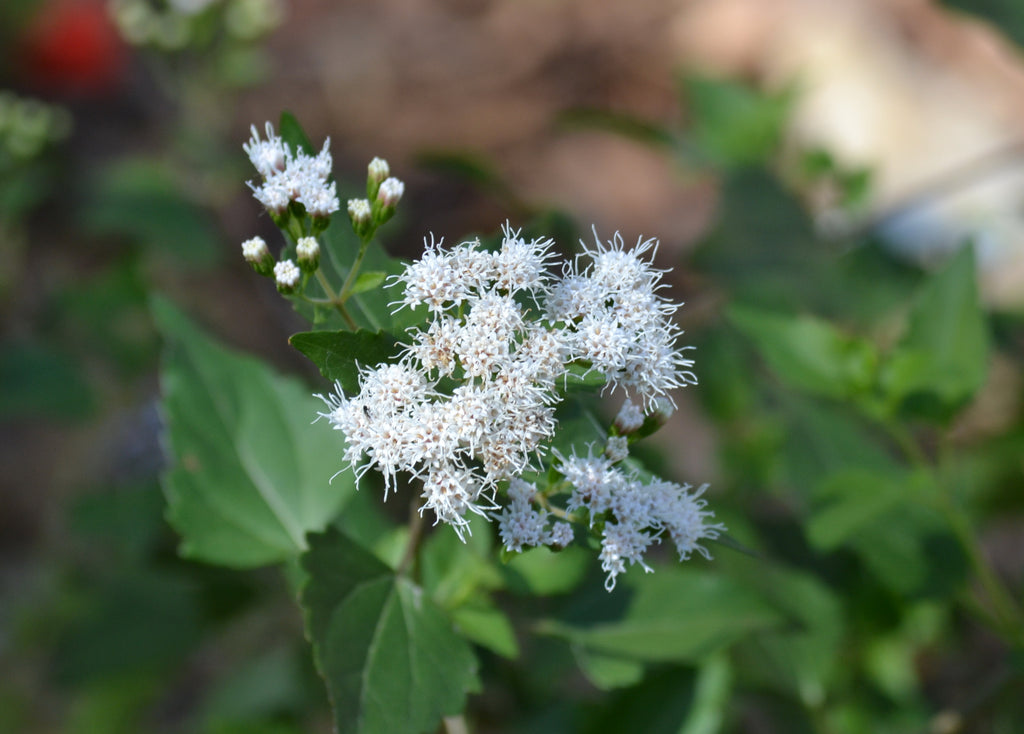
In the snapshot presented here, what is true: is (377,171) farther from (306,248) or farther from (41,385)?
(41,385)

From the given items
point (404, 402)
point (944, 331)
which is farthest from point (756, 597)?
point (404, 402)

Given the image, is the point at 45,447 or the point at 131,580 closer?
the point at 131,580

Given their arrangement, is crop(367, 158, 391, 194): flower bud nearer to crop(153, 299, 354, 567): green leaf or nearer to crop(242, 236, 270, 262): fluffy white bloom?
crop(242, 236, 270, 262): fluffy white bloom

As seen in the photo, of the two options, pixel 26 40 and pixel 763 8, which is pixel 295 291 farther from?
pixel 763 8

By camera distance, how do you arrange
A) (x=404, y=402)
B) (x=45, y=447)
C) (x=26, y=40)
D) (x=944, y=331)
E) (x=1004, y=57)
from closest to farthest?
(x=404, y=402), (x=944, y=331), (x=45, y=447), (x=26, y=40), (x=1004, y=57)

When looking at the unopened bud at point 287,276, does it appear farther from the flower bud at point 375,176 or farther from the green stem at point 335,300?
the flower bud at point 375,176

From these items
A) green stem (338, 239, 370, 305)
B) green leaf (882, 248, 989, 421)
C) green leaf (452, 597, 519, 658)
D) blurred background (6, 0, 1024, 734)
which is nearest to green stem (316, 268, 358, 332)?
green stem (338, 239, 370, 305)

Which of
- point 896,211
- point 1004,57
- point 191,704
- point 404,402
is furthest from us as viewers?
point 1004,57
